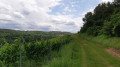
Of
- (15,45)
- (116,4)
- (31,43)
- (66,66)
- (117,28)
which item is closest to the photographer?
(15,45)

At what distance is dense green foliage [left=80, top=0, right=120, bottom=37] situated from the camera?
1850 cm

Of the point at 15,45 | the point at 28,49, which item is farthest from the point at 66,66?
the point at 15,45

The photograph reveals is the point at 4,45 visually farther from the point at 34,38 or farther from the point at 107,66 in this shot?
the point at 107,66

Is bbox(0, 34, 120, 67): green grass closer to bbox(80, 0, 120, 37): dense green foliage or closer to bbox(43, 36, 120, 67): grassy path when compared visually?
bbox(43, 36, 120, 67): grassy path

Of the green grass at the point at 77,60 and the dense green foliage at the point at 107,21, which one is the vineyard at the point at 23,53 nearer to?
the green grass at the point at 77,60

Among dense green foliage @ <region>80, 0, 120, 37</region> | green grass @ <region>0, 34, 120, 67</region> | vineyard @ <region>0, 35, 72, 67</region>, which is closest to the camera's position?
vineyard @ <region>0, 35, 72, 67</region>

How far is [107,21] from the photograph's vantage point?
24531 mm

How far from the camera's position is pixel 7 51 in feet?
15.1

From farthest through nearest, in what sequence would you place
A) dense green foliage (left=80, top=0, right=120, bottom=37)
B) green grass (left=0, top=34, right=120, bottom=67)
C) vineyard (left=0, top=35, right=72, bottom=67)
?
dense green foliage (left=80, top=0, right=120, bottom=37)
green grass (left=0, top=34, right=120, bottom=67)
vineyard (left=0, top=35, right=72, bottom=67)

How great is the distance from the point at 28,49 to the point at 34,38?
93cm

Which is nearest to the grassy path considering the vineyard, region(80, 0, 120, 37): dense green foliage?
the vineyard

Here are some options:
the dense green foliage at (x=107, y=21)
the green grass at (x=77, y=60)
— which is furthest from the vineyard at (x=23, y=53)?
the dense green foliage at (x=107, y=21)

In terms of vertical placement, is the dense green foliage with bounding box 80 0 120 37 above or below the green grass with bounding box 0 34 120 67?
above

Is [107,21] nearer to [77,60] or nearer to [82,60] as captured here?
[82,60]
